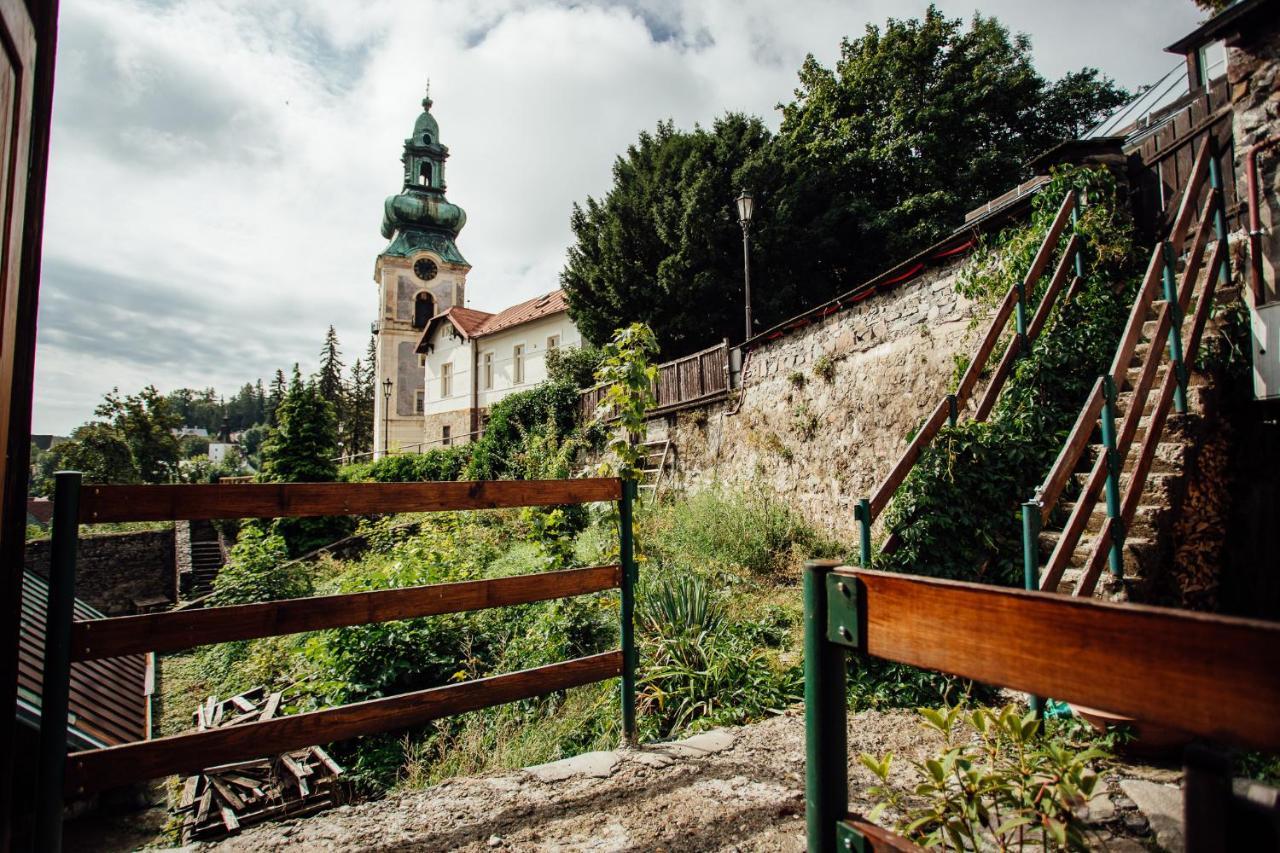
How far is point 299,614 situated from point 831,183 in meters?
18.4

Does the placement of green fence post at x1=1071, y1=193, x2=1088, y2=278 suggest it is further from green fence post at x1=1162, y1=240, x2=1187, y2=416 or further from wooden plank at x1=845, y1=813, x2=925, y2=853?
wooden plank at x1=845, y1=813, x2=925, y2=853

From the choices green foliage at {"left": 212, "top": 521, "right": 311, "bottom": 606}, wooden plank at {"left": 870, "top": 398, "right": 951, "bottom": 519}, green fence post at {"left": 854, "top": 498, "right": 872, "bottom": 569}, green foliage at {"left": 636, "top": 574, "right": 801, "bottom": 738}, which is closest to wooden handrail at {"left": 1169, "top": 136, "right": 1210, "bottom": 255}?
wooden plank at {"left": 870, "top": 398, "right": 951, "bottom": 519}

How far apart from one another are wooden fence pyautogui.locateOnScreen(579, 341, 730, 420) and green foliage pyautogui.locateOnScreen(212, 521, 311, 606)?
628 centimetres

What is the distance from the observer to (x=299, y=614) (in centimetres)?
233

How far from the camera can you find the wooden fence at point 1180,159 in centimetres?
482

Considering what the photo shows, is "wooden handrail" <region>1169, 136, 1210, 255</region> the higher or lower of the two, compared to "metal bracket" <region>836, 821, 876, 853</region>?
higher

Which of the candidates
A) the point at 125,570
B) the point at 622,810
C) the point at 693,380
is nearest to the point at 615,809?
the point at 622,810

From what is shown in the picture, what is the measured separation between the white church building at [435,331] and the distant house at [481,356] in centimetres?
5

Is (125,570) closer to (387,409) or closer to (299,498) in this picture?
(387,409)

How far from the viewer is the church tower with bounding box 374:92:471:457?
3694cm

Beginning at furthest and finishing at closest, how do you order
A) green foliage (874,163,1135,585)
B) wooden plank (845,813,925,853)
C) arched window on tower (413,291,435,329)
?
arched window on tower (413,291,435,329) → green foliage (874,163,1135,585) → wooden plank (845,813,925,853)

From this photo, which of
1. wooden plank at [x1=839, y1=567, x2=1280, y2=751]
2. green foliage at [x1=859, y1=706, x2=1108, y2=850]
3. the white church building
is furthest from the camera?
the white church building

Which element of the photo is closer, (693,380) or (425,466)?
(693,380)

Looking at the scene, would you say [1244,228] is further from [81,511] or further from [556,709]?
[81,511]
